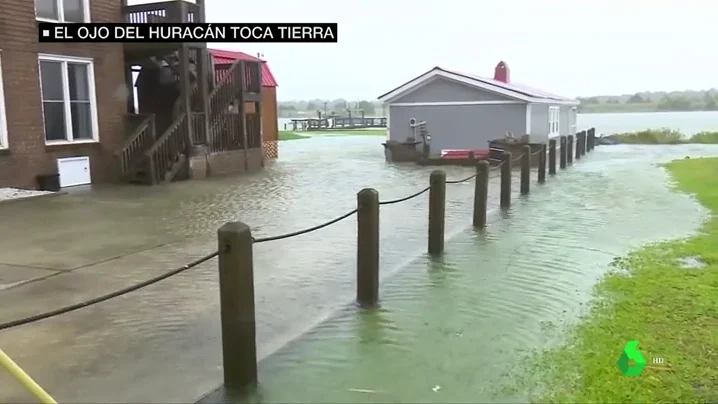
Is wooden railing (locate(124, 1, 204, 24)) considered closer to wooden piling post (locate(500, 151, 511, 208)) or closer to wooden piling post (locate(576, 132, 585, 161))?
wooden piling post (locate(500, 151, 511, 208))

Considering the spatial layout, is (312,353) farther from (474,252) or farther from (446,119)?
(446,119)

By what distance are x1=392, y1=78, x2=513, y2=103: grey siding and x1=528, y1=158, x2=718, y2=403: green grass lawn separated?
17699 mm

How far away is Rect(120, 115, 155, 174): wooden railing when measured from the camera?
620 inches

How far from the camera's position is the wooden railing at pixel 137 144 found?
15.7 m

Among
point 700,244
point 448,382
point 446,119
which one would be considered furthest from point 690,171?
point 448,382

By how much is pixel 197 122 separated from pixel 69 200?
5.43 m

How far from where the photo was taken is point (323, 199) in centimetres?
1279

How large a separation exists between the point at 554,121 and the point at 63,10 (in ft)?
63.3

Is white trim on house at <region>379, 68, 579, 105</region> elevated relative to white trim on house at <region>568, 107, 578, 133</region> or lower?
elevated

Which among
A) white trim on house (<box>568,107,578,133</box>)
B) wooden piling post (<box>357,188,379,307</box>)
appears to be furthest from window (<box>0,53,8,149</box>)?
white trim on house (<box>568,107,578,133</box>)

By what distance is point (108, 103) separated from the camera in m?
16.0

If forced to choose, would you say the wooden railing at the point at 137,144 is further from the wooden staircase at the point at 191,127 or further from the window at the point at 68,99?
the window at the point at 68,99

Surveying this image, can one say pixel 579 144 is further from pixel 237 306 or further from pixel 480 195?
pixel 237 306

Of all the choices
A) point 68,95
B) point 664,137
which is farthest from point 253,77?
point 664,137
